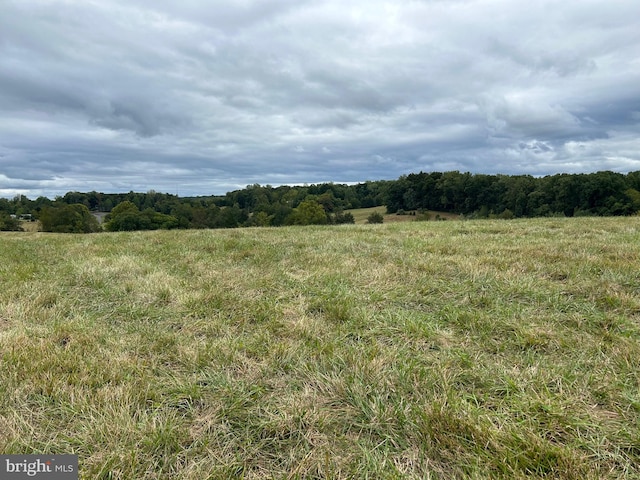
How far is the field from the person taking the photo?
1.95 meters

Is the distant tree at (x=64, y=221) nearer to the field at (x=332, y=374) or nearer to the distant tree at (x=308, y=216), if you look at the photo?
the distant tree at (x=308, y=216)

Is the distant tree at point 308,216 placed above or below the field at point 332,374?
above

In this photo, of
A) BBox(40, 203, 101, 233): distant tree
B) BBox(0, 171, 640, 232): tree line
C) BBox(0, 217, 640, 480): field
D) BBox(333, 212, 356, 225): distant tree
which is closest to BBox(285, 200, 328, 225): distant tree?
BBox(0, 171, 640, 232): tree line

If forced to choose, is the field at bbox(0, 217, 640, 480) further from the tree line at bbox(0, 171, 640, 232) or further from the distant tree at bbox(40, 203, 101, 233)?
the distant tree at bbox(40, 203, 101, 233)

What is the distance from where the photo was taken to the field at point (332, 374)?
1.95 metres

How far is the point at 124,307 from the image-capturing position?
451 cm

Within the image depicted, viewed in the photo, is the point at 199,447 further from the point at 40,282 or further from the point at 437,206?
the point at 437,206

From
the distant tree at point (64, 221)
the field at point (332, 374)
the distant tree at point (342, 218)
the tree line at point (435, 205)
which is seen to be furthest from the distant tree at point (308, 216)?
the field at point (332, 374)

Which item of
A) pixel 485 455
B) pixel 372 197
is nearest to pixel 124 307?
pixel 485 455

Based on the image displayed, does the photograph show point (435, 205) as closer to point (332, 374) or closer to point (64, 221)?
point (64, 221)

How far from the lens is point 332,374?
108 inches

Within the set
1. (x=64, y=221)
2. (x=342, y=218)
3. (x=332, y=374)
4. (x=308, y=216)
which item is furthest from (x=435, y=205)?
(x=332, y=374)

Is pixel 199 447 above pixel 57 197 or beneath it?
beneath

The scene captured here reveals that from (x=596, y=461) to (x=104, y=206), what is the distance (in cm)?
14284
